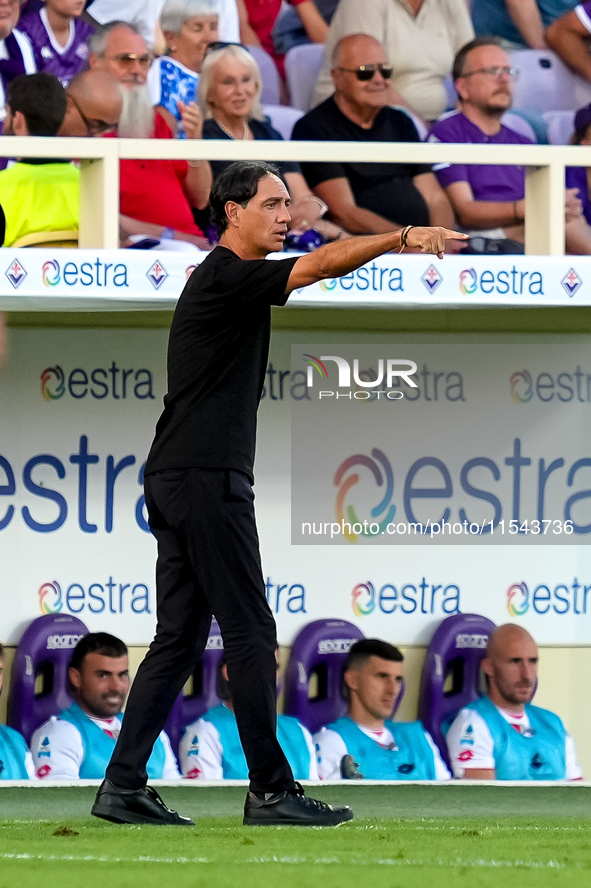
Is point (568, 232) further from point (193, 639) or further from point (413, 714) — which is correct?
point (193, 639)

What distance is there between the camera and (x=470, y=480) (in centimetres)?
648

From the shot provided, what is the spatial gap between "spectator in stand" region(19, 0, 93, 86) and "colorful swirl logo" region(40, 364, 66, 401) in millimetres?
2195

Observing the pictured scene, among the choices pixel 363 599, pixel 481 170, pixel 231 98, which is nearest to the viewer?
pixel 363 599

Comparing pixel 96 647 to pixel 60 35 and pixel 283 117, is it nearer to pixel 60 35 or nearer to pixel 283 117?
pixel 283 117

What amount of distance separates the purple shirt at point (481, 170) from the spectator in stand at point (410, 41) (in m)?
0.37

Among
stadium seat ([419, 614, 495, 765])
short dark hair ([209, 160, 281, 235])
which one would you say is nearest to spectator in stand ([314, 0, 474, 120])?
stadium seat ([419, 614, 495, 765])

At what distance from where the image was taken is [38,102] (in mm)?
6316

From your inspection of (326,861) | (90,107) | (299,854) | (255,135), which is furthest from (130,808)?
(255,135)

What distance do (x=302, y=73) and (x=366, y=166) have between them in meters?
1.14

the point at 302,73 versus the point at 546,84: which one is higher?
the point at 546,84

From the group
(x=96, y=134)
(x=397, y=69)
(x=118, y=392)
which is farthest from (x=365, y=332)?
(x=397, y=69)

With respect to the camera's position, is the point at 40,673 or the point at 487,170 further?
the point at 487,170

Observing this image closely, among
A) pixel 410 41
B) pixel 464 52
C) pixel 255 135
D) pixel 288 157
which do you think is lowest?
pixel 288 157

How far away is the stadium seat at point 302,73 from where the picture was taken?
8.18m
